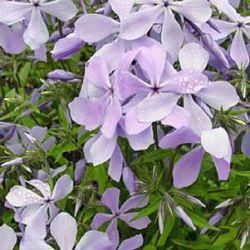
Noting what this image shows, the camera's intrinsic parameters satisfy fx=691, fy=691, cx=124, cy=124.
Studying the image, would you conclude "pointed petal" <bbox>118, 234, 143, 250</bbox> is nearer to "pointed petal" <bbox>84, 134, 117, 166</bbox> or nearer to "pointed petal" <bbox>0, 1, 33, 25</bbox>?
"pointed petal" <bbox>84, 134, 117, 166</bbox>

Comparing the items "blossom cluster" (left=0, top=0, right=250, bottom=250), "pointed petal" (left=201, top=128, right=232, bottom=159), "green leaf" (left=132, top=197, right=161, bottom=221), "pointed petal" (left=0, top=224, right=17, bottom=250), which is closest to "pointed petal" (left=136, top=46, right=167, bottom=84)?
"blossom cluster" (left=0, top=0, right=250, bottom=250)

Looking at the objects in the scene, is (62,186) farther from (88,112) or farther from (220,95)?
(220,95)

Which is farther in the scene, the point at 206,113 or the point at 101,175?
the point at 101,175

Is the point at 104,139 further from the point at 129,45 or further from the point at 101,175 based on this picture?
the point at 101,175

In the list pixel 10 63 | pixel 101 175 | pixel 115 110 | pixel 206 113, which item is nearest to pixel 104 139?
pixel 115 110

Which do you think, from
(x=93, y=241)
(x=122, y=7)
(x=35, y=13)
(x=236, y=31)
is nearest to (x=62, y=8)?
(x=35, y=13)
